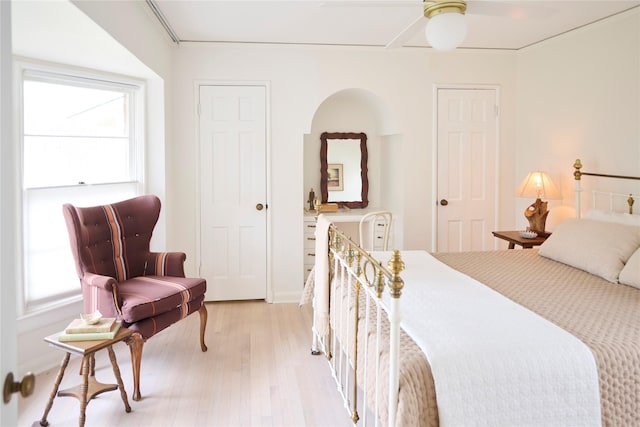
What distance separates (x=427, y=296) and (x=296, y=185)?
2564 mm

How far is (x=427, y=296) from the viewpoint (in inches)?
99.7

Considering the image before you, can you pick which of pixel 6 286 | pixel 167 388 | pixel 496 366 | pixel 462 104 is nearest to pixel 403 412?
pixel 496 366

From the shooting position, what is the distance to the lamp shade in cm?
434

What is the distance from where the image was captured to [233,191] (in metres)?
4.86

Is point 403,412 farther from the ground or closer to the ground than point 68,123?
closer to the ground

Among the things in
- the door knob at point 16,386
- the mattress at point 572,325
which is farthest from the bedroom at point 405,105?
the door knob at point 16,386

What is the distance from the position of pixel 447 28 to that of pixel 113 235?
243 cm

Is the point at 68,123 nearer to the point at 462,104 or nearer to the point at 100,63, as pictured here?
the point at 100,63

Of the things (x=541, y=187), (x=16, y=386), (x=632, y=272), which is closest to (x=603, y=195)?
(x=541, y=187)

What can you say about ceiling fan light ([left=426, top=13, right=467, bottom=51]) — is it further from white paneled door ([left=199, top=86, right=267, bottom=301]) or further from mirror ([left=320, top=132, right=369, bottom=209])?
mirror ([left=320, top=132, right=369, bottom=209])

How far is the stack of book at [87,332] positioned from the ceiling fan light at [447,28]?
213cm

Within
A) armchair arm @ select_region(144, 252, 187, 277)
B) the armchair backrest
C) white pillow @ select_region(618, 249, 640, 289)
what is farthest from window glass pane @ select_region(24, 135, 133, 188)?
white pillow @ select_region(618, 249, 640, 289)

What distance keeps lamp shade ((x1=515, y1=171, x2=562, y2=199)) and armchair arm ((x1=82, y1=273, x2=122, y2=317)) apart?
3284 mm

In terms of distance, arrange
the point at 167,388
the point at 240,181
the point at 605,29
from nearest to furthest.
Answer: the point at 167,388 → the point at 605,29 → the point at 240,181
